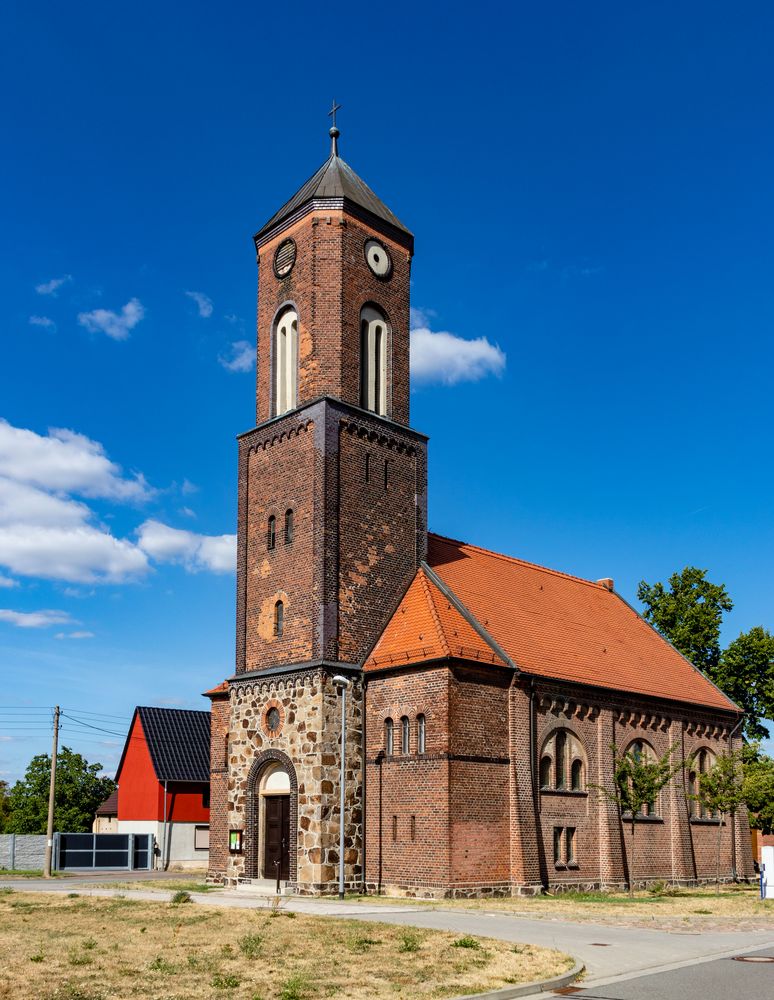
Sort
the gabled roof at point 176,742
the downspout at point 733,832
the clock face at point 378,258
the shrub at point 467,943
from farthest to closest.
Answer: the gabled roof at point 176,742 → the downspout at point 733,832 → the clock face at point 378,258 → the shrub at point 467,943

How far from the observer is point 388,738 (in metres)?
30.3

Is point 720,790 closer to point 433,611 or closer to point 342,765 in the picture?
point 433,611

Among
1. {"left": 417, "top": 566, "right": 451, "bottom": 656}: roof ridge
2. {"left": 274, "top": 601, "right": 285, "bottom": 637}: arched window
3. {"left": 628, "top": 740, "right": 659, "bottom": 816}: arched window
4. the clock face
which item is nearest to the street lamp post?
{"left": 417, "top": 566, "right": 451, "bottom": 656}: roof ridge

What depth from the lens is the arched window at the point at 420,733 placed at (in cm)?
2923

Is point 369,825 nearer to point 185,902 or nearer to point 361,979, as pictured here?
point 185,902

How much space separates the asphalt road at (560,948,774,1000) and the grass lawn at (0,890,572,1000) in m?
1.06

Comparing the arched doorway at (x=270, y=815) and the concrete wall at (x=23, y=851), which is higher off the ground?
the arched doorway at (x=270, y=815)

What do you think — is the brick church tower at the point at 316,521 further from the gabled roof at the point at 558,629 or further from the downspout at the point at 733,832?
the downspout at the point at 733,832

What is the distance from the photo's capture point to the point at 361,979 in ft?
44.1

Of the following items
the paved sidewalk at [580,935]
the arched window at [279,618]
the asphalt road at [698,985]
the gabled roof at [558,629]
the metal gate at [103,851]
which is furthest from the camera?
the metal gate at [103,851]

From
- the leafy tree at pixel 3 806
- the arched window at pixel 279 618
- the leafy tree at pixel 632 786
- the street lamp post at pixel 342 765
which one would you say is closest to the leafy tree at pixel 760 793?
the leafy tree at pixel 632 786

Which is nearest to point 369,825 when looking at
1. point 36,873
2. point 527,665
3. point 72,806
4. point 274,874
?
point 274,874

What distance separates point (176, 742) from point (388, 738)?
2430 cm

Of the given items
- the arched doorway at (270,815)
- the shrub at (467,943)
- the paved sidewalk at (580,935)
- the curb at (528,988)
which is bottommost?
the paved sidewalk at (580,935)
